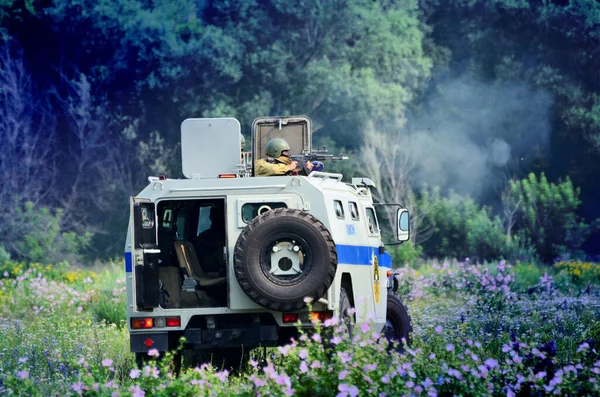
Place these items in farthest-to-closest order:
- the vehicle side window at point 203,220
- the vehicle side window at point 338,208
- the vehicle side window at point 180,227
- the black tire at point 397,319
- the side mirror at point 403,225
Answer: the black tire at point 397,319 → the side mirror at point 403,225 → the vehicle side window at point 203,220 → the vehicle side window at point 180,227 → the vehicle side window at point 338,208

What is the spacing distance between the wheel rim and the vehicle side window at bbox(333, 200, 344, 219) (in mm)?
939

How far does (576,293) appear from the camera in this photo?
18.1 m

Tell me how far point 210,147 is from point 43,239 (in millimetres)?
19382

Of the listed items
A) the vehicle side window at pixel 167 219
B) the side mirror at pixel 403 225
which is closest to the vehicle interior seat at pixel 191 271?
the vehicle side window at pixel 167 219

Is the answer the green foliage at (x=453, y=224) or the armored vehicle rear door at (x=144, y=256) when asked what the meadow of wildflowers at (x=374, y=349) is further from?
the green foliage at (x=453, y=224)

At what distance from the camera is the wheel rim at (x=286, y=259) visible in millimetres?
9727

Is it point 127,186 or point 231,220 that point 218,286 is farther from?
point 127,186

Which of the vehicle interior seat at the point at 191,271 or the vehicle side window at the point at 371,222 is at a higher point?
the vehicle side window at the point at 371,222

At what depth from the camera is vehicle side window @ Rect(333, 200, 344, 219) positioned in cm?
1067

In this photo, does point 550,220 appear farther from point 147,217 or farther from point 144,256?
point 144,256

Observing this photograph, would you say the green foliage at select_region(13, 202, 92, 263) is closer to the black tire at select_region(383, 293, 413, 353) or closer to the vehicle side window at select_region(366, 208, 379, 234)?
the black tire at select_region(383, 293, 413, 353)

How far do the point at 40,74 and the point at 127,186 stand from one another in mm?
4558

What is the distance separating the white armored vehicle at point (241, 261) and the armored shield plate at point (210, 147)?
46.4 inches

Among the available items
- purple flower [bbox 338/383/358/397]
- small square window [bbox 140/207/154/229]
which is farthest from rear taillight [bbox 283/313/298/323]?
purple flower [bbox 338/383/358/397]
